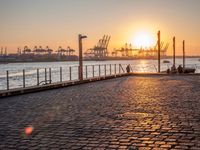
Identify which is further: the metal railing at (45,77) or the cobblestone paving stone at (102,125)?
the metal railing at (45,77)

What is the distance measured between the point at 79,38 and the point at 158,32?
1733 centimetres

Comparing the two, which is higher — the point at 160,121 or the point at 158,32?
the point at 158,32

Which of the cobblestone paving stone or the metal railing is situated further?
the metal railing

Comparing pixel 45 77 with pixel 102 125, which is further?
pixel 45 77

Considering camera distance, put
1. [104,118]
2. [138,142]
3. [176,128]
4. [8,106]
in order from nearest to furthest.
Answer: [138,142] → [176,128] → [104,118] → [8,106]

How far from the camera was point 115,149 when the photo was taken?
257 inches

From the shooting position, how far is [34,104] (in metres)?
13.4

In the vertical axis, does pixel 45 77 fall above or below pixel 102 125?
above

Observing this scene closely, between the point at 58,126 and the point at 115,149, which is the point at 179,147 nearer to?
the point at 115,149

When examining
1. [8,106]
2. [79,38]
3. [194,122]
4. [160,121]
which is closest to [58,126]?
[160,121]

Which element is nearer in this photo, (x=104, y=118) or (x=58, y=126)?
(x=58, y=126)

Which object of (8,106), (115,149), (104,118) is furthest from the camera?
(8,106)

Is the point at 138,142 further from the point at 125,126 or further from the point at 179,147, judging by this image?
the point at 125,126

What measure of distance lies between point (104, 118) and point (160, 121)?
1435 mm
